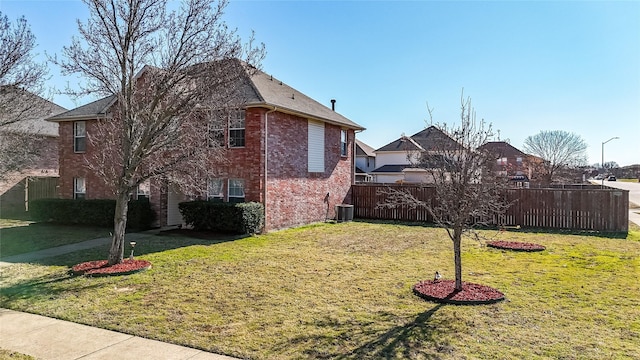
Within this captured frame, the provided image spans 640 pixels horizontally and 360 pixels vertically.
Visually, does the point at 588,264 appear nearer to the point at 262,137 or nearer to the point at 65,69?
the point at 262,137

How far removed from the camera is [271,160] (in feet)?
50.2

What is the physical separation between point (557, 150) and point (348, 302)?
39616 millimetres

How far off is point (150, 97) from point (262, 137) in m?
5.39

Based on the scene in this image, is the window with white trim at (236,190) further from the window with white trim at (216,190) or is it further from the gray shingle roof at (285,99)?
the gray shingle roof at (285,99)

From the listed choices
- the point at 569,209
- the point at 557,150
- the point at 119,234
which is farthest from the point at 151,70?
the point at 557,150

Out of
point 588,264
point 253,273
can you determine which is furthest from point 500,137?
point 253,273

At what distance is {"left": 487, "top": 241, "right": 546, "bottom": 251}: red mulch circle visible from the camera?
11.8 m

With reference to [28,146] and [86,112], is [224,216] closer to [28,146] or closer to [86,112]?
[86,112]

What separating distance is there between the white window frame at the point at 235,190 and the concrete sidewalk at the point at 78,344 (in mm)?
9737

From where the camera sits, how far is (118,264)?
9.43 meters

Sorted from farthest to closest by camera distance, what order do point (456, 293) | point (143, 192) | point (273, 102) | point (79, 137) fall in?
point (79, 137) → point (143, 192) → point (273, 102) → point (456, 293)

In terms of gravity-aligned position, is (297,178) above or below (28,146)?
below

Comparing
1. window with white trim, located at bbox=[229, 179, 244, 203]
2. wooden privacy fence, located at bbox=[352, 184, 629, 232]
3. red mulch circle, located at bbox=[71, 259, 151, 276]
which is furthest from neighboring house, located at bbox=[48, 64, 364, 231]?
red mulch circle, located at bbox=[71, 259, 151, 276]

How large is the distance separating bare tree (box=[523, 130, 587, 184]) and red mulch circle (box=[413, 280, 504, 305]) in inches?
1384
